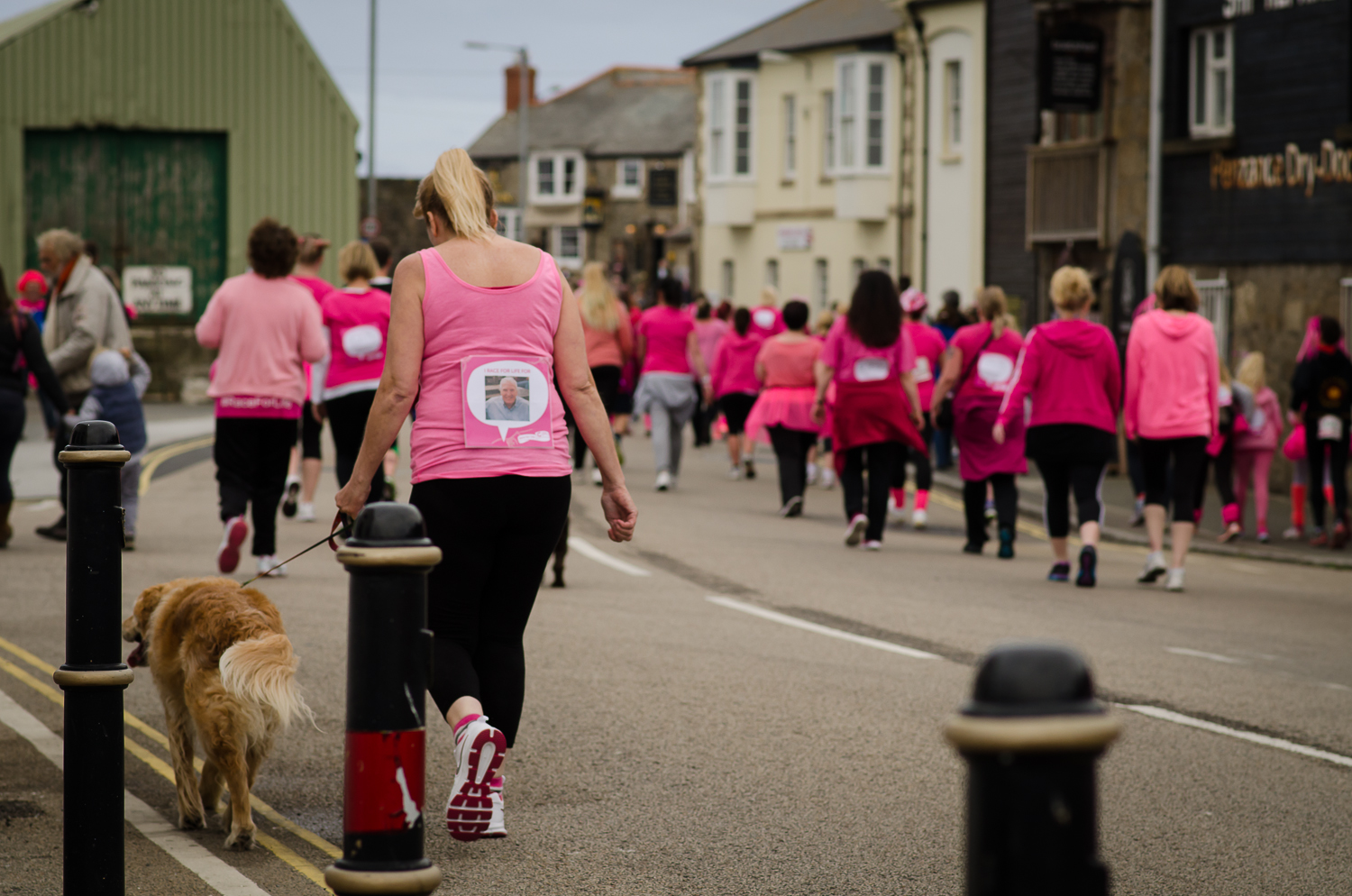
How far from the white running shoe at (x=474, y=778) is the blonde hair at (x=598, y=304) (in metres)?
12.7

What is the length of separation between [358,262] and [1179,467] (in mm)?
5551

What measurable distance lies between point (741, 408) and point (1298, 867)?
14.0 m

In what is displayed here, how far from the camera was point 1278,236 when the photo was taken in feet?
68.0

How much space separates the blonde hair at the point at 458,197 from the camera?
489cm

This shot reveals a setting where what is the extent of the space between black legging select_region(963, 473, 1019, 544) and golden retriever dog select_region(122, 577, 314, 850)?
349 inches

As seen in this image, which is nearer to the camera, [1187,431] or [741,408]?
[1187,431]

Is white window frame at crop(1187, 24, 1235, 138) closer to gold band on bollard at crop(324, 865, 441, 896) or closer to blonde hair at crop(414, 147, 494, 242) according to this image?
blonde hair at crop(414, 147, 494, 242)

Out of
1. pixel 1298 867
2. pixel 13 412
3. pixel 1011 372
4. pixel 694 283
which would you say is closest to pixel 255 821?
pixel 1298 867

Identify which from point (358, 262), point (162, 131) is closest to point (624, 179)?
point (162, 131)

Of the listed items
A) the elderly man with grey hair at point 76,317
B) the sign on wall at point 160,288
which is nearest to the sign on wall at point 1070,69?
the sign on wall at point 160,288

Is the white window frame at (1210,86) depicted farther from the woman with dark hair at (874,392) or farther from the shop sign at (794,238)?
the shop sign at (794,238)

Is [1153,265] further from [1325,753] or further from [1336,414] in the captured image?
[1325,753]

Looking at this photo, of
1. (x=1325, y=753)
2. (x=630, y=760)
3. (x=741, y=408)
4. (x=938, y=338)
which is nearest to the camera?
(x=630, y=760)

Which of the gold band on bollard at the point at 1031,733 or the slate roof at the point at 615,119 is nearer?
the gold band on bollard at the point at 1031,733
